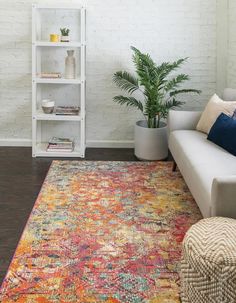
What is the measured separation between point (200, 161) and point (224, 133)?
0.47 metres

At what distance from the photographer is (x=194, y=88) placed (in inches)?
207

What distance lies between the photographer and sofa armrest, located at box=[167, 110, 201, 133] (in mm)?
4383

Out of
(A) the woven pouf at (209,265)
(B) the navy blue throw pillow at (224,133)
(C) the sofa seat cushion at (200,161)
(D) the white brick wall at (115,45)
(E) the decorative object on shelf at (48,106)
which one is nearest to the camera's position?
(A) the woven pouf at (209,265)

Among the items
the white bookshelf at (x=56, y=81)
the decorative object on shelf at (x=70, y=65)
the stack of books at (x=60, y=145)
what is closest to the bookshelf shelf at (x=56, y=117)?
the white bookshelf at (x=56, y=81)

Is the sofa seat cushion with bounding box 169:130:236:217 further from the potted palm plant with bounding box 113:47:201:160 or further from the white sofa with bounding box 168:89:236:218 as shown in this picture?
the potted palm plant with bounding box 113:47:201:160

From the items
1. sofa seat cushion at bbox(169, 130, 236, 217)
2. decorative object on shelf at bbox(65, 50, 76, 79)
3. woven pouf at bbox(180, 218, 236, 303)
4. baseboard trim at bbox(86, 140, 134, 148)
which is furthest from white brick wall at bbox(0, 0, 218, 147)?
woven pouf at bbox(180, 218, 236, 303)

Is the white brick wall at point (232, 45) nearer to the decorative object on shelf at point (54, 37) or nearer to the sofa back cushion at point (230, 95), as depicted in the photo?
the sofa back cushion at point (230, 95)

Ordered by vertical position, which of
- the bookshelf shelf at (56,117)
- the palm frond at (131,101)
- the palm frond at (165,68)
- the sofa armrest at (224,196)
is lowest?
the sofa armrest at (224,196)

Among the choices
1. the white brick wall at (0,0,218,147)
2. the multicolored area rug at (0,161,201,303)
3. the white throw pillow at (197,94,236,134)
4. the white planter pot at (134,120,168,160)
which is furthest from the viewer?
the white brick wall at (0,0,218,147)

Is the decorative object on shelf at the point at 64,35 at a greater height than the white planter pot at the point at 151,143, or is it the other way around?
the decorative object on shelf at the point at 64,35

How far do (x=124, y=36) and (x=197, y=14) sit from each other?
0.79m

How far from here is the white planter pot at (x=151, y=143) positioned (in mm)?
4793

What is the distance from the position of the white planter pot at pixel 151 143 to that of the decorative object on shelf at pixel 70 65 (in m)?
0.83

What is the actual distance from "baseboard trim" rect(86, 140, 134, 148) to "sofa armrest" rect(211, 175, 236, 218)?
2.78 m
